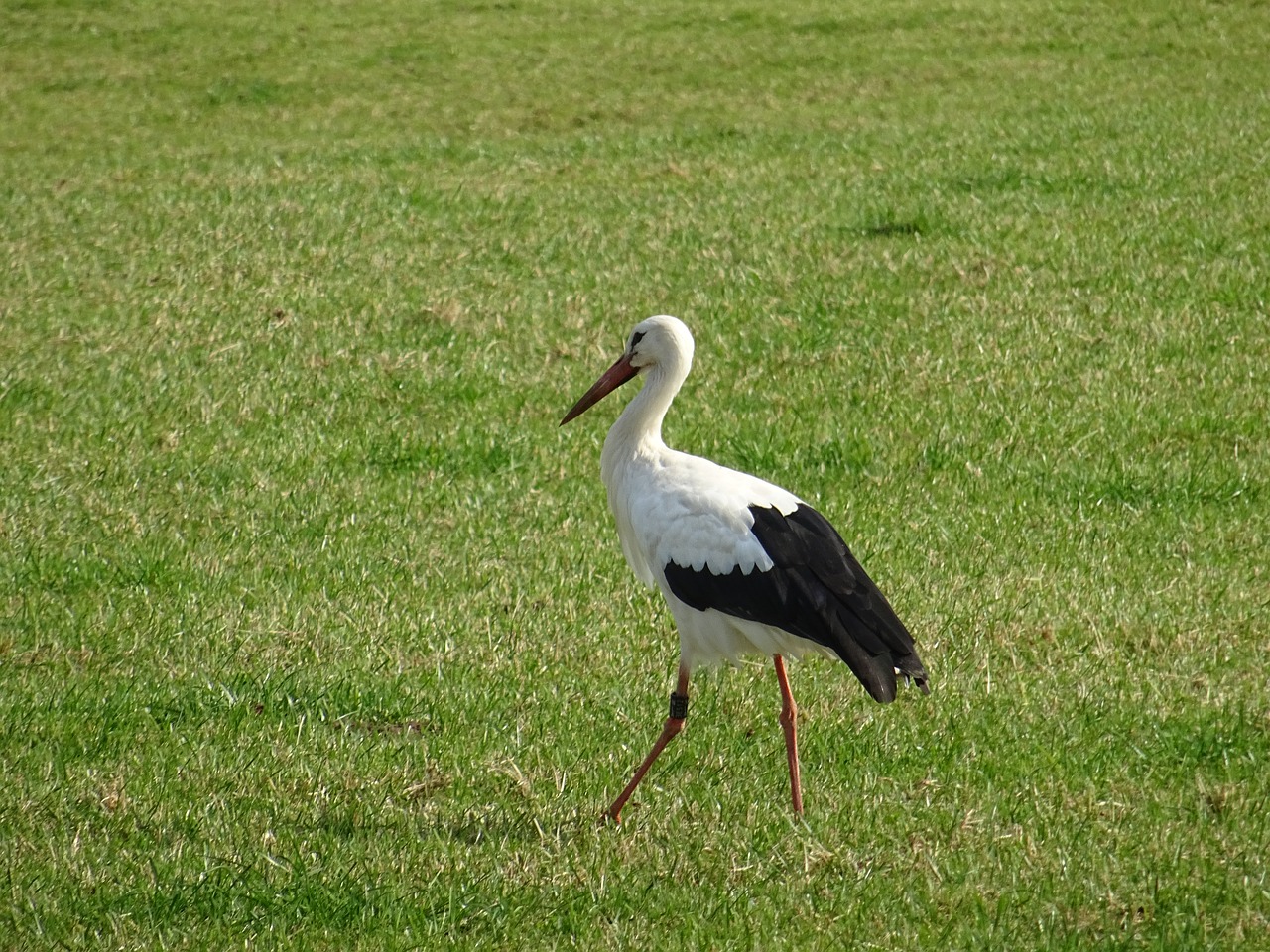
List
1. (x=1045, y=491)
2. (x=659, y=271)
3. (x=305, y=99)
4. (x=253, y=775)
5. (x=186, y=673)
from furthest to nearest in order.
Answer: (x=305, y=99), (x=659, y=271), (x=1045, y=491), (x=186, y=673), (x=253, y=775)

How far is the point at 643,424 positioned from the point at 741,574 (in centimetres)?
90

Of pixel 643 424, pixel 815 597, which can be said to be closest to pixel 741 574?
pixel 815 597

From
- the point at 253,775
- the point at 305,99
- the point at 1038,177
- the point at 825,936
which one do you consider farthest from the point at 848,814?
the point at 305,99

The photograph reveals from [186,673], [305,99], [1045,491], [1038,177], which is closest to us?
[186,673]

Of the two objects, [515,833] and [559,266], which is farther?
[559,266]

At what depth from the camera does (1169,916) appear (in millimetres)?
4129

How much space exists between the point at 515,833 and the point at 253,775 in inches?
37.6

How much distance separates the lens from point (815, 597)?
4832mm

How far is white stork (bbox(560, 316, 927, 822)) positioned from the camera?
4.79 metres

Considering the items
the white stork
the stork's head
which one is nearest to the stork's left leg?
the white stork

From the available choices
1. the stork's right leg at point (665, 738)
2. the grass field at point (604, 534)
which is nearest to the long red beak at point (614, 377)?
the grass field at point (604, 534)

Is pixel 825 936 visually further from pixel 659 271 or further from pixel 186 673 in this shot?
pixel 659 271

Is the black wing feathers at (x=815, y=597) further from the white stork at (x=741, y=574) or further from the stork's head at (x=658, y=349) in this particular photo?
the stork's head at (x=658, y=349)

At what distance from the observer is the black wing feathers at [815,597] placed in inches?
187
